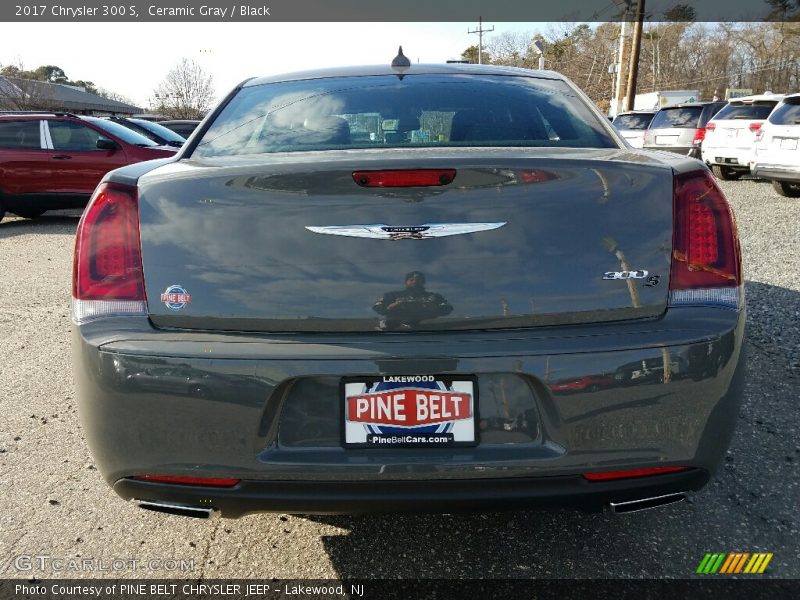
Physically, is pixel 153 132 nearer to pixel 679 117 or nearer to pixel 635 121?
pixel 679 117

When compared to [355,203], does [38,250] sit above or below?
below

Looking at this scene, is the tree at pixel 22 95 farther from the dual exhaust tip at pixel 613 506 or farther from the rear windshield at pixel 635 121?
the dual exhaust tip at pixel 613 506

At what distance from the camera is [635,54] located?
26.1 m

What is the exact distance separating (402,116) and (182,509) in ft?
5.13

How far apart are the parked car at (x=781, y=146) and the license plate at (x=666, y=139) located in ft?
15.5

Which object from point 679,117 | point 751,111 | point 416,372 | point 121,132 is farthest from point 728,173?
point 416,372

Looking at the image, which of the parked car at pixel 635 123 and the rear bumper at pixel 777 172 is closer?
the rear bumper at pixel 777 172

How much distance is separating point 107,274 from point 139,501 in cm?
66

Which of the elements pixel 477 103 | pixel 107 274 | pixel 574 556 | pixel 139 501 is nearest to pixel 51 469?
pixel 139 501

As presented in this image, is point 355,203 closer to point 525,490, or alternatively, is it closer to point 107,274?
point 107,274

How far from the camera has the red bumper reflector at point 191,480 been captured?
1.77m

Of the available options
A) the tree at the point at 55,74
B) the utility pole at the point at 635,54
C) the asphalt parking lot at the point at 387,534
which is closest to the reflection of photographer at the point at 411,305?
the asphalt parking lot at the point at 387,534

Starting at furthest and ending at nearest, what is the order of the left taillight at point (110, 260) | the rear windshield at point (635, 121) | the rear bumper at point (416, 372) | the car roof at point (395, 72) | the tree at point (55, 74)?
the tree at point (55, 74)
the rear windshield at point (635, 121)
the car roof at point (395, 72)
the left taillight at point (110, 260)
the rear bumper at point (416, 372)

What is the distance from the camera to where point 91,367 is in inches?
70.9
